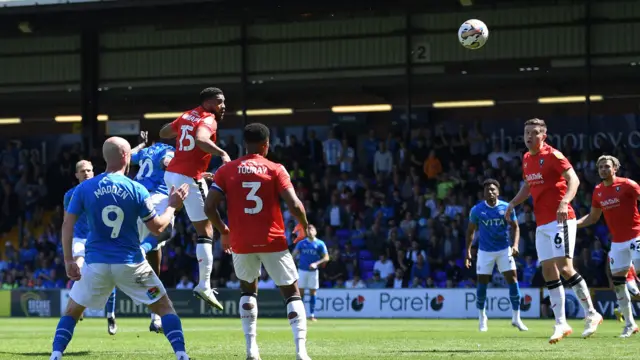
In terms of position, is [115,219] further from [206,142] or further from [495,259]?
[495,259]

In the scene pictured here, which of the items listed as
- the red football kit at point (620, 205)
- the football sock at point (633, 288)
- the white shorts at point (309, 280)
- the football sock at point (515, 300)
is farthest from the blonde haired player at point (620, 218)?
the white shorts at point (309, 280)

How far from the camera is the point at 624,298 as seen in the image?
18.1 m

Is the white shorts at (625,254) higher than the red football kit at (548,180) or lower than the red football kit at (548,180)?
lower

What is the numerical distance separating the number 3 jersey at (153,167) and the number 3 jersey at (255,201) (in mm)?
5151

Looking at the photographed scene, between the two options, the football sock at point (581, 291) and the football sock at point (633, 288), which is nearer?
the football sock at point (581, 291)

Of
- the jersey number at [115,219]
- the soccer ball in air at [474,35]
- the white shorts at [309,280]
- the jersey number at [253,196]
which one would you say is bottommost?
the white shorts at [309,280]

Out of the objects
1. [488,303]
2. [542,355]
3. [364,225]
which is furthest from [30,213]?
[542,355]

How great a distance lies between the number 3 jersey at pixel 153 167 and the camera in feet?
55.1

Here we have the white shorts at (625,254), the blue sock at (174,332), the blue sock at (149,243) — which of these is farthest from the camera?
the white shorts at (625,254)

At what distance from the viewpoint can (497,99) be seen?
37.6 metres

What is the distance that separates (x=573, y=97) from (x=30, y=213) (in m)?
19.1

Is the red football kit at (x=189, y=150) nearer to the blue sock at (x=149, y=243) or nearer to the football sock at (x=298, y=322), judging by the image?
the blue sock at (x=149, y=243)

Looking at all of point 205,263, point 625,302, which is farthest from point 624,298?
point 205,263

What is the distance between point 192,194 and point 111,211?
540 centimetres
